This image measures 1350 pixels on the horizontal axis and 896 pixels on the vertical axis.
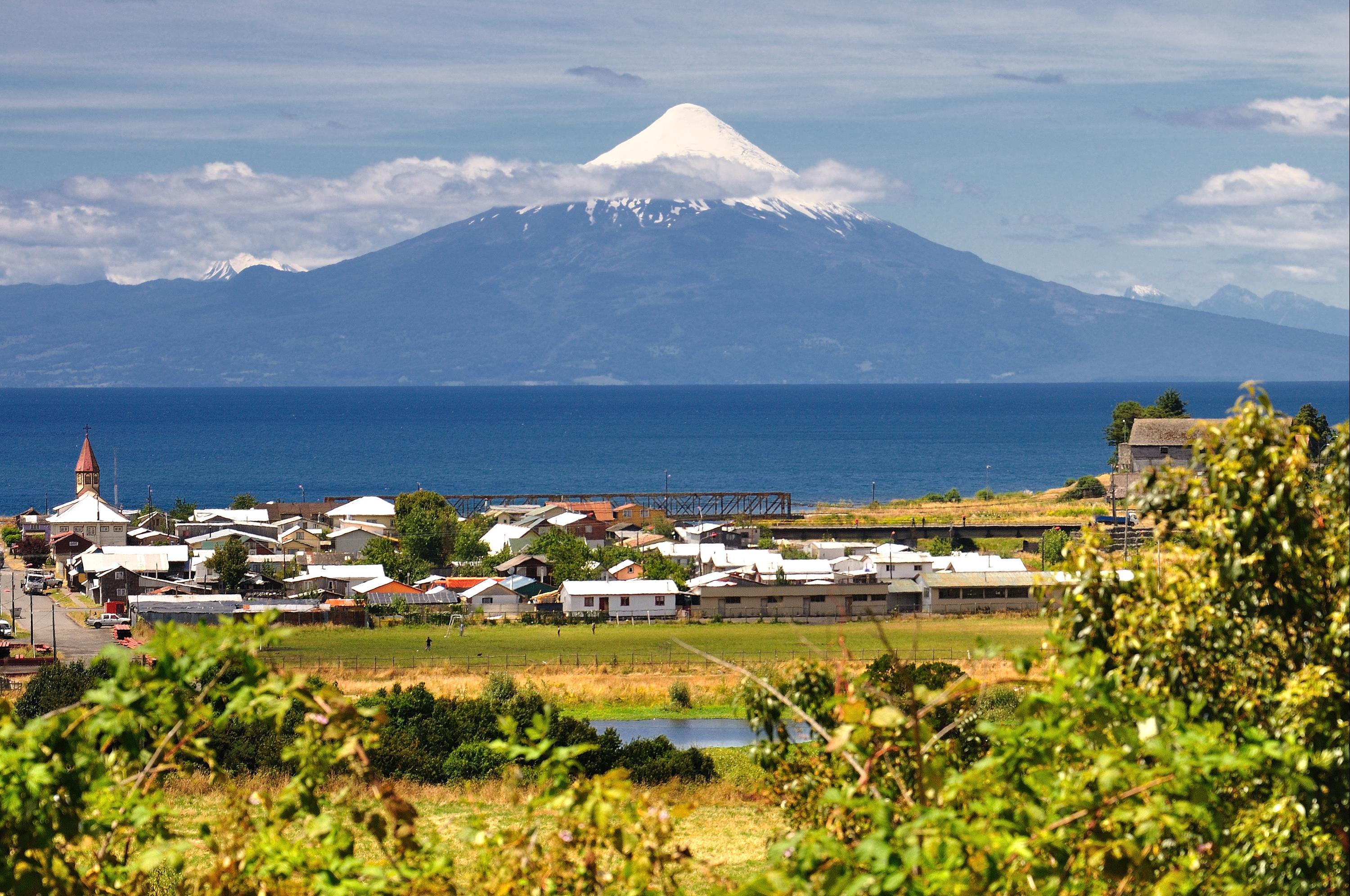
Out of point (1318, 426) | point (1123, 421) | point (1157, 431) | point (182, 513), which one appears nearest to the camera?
point (1318, 426)

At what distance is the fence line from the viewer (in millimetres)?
39844

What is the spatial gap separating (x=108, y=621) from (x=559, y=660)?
17408mm

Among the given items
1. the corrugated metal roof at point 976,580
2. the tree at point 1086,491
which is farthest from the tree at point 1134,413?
the corrugated metal roof at point 976,580

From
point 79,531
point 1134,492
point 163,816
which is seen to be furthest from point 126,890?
point 79,531

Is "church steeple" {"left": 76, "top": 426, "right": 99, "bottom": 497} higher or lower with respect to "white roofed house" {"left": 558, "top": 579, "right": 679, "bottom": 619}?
higher

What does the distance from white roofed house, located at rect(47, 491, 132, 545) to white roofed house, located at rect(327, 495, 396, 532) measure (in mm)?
11416

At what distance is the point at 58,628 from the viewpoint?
158 ft

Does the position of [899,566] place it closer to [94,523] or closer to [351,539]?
[351,539]

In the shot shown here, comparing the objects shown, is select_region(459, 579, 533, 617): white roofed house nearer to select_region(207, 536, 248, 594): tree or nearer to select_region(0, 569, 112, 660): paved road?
select_region(207, 536, 248, 594): tree

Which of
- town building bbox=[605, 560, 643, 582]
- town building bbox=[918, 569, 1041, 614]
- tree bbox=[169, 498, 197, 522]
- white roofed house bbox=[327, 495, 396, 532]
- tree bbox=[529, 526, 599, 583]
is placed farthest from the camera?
tree bbox=[169, 498, 197, 522]

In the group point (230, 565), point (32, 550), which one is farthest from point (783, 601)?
point (32, 550)

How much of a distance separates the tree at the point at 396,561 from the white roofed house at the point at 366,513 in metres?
12.1

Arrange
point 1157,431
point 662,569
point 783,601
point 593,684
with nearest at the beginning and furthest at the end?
point 593,684, point 783,601, point 662,569, point 1157,431

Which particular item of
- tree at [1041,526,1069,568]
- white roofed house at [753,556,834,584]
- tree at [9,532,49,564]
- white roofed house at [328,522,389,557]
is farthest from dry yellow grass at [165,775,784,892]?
tree at [9,532,49,564]
